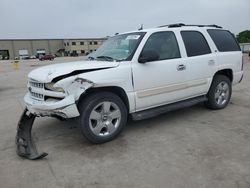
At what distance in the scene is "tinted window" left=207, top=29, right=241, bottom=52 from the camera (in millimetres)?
5862

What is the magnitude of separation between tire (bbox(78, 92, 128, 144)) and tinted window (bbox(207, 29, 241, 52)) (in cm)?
281

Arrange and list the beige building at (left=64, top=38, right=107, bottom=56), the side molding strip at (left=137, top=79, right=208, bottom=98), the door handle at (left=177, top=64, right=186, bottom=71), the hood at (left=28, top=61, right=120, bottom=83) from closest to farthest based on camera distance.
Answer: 1. the hood at (left=28, top=61, right=120, bottom=83)
2. the side molding strip at (left=137, top=79, right=208, bottom=98)
3. the door handle at (left=177, top=64, right=186, bottom=71)
4. the beige building at (left=64, top=38, right=107, bottom=56)

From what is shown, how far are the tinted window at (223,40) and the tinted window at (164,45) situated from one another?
1226 mm

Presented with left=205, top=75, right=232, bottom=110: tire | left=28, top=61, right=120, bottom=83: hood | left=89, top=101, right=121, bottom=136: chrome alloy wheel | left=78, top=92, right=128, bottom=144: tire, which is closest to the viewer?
left=28, top=61, right=120, bottom=83: hood

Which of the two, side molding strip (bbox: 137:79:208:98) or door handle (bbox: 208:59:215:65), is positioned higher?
door handle (bbox: 208:59:215:65)

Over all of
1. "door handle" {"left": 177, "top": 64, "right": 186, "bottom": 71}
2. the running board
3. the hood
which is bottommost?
the running board

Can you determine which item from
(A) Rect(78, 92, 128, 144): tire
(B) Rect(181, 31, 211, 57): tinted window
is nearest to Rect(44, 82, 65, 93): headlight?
(A) Rect(78, 92, 128, 144): tire

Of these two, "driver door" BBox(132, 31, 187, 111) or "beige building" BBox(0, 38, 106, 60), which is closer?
"driver door" BBox(132, 31, 187, 111)

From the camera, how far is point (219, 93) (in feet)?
19.8

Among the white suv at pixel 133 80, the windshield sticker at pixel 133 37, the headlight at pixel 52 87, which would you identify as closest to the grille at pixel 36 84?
the white suv at pixel 133 80

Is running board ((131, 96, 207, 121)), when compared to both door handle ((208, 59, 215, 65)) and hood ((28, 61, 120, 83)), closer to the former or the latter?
door handle ((208, 59, 215, 65))

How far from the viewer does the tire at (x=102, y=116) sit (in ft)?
13.4

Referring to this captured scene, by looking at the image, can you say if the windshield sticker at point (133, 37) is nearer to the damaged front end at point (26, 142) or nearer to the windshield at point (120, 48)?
the windshield at point (120, 48)

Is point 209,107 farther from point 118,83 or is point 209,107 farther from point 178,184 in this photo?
point 178,184
